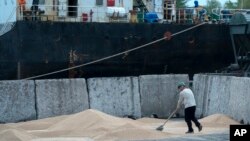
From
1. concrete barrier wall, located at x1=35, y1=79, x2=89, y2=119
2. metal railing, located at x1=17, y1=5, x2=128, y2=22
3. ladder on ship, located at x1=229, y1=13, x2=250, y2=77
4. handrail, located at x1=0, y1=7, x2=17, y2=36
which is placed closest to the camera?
concrete barrier wall, located at x1=35, y1=79, x2=89, y2=119

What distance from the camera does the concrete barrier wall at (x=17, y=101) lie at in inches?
787

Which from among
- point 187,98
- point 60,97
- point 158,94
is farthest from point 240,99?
point 60,97

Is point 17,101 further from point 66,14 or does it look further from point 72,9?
point 72,9

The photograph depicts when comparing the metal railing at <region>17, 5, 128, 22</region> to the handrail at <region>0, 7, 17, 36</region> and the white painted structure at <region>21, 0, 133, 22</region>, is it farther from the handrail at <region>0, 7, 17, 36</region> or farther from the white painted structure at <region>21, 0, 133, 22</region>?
the handrail at <region>0, 7, 17, 36</region>

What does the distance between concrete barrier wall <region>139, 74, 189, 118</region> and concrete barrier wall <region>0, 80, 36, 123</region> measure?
13.0ft

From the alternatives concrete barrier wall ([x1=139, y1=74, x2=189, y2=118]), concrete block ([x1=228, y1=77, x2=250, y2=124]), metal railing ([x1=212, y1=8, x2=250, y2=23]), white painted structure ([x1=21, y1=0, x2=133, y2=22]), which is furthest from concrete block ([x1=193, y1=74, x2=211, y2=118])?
metal railing ([x1=212, y1=8, x2=250, y2=23])

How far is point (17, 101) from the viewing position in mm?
20250

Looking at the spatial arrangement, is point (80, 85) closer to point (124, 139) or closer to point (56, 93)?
point (56, 93)

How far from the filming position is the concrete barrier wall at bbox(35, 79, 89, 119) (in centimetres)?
2064

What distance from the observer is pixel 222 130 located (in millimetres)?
18156

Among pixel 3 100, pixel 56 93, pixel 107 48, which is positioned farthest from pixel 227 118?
pixel 107 48

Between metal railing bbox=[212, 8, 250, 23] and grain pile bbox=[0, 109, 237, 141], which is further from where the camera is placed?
metal railing bbox=[212, 8, 250, 23]

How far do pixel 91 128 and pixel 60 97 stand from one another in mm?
3690

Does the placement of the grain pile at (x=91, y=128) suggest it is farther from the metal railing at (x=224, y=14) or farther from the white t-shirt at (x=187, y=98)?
the metal railing at (x=224, y=14)
